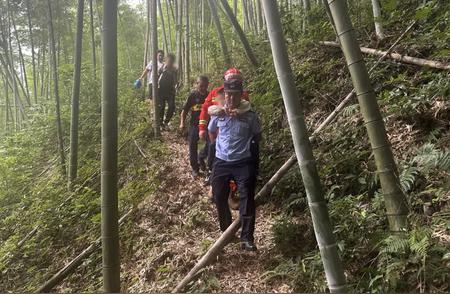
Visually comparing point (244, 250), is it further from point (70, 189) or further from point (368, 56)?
point (70, 189)

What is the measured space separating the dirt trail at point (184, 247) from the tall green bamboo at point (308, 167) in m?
0.80

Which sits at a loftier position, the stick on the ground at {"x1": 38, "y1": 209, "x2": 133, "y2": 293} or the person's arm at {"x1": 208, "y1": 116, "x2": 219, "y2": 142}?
the person's arm at {"x1": 208, "y1": 116, "x2": 219, "y2": 142}

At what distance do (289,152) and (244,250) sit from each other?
1507mm

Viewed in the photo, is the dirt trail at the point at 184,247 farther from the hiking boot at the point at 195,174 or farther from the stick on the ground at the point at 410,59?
the stick on the ground at the point at 410,59

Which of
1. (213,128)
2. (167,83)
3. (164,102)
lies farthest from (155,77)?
(213,128)

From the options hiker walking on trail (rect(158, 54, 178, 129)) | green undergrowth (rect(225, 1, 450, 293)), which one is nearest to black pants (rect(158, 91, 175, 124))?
hiker walking on trail (rect(158, 54, 178, 129))

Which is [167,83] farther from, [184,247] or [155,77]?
[184,247]

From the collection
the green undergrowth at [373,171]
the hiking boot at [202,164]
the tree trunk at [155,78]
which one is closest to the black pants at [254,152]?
the green undergrowth at [373,171]

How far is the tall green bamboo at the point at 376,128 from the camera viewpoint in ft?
7.39

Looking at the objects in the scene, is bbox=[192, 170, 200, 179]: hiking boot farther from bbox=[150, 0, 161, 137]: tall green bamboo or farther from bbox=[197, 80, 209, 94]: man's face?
bbox=[150, 0, 161, 137]: tall green bamboo

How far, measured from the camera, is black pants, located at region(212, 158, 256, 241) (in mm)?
3301

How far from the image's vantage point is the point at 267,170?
451cm

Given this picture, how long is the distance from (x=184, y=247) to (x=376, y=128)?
222 centimetres

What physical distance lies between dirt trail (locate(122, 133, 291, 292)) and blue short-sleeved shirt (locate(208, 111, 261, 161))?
32.3 inches
